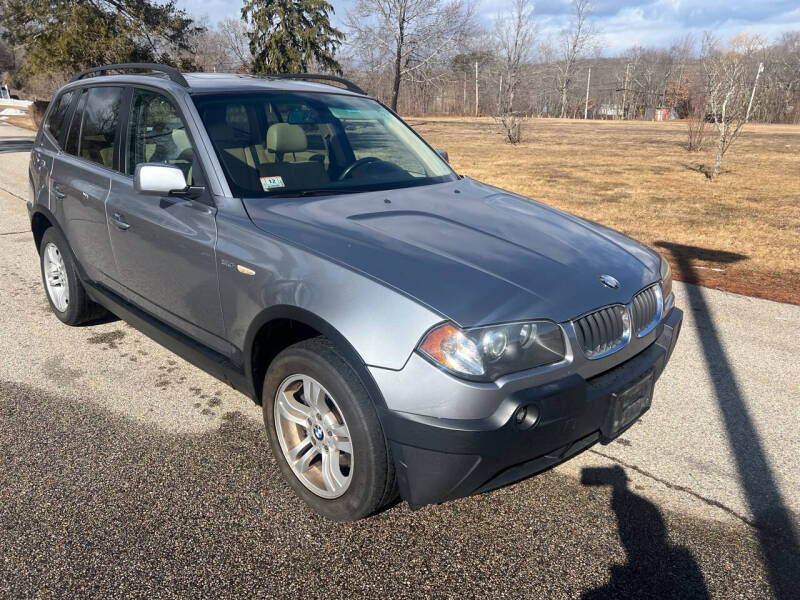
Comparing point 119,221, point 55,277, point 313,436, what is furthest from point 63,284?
point 313,436

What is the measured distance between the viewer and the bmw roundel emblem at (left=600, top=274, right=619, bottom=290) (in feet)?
8.61

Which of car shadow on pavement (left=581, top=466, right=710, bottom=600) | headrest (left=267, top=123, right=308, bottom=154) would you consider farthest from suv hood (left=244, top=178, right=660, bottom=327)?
car shadow on pavement (left=581, top=466, right=710, bottom=600)

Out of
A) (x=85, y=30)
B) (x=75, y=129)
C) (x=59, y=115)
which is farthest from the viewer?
(x=85, y=30)

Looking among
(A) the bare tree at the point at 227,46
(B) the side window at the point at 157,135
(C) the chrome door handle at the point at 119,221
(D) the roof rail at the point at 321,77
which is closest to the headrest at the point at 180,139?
(B) the side window at the point at 157,135

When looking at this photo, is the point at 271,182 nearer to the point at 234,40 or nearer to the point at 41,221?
the point at 41,221

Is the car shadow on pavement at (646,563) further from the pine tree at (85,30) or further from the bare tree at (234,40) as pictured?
the bare tree at (234,40)

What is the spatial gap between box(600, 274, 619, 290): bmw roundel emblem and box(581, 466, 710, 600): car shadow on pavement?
0.99 meters

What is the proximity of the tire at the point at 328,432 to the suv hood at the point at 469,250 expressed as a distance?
1.13 feet

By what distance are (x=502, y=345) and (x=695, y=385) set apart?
232 cm

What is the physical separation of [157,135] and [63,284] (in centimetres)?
194

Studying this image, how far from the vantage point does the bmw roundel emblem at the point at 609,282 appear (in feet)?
8.61

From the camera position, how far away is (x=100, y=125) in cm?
407

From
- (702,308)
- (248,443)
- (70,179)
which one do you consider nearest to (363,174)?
(248,443)

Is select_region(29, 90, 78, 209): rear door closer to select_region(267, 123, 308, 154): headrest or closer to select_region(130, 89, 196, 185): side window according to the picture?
select_region(130, 89, 196, 185): side window
